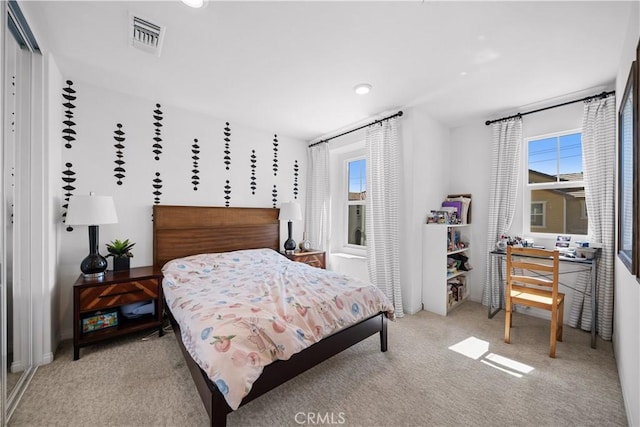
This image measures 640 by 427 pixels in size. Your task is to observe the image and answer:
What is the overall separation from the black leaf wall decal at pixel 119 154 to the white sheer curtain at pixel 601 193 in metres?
4.85

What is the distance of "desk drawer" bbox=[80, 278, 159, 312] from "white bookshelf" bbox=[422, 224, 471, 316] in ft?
9.95

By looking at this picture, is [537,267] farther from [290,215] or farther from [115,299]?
[115,299]

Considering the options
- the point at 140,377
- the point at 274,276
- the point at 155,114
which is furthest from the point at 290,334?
the point at 155,114

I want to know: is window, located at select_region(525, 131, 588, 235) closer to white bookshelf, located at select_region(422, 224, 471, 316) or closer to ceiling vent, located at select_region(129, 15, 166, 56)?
white bookshelf, located at select_region(422, 224, 471, 316)

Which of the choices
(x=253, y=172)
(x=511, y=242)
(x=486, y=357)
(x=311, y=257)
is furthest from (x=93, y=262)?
(x=511, y=242)

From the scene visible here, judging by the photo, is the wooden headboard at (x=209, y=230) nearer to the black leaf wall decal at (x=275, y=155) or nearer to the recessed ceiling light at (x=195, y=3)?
the black leaf wall decal at (x=275, y=155)

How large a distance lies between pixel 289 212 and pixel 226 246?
971mm

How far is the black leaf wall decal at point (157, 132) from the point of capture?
2943 millimetres

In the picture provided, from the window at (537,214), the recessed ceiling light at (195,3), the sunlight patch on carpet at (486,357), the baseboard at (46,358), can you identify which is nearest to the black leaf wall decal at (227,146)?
the recessed ceiling light at (195,3)

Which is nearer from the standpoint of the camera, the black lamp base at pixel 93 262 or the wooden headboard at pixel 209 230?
the black lamp base at pixel 93 262

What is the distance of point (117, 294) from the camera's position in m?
2.28

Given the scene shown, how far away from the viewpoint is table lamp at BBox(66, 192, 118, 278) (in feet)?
7.18

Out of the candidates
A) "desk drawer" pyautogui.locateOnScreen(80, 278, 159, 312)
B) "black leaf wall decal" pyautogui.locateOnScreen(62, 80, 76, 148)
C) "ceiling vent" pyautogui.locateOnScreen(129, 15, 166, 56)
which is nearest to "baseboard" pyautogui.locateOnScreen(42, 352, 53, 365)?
"desk drawer" pyautogui.locateOnScreen(80, 278, 159, 312)

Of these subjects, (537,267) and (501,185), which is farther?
(501,185)
